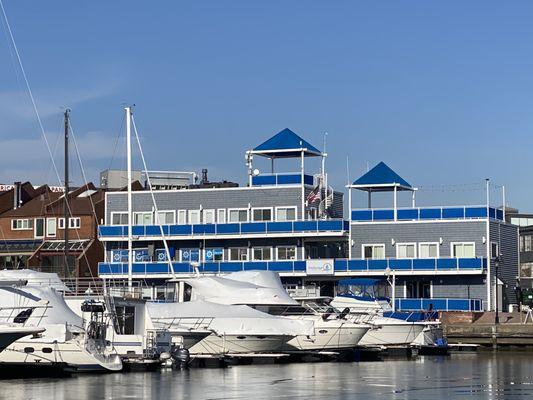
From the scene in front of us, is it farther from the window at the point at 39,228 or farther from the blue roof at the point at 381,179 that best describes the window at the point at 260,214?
the window at the point at 39,228

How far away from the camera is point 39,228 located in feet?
353

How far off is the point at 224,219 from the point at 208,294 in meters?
29.1

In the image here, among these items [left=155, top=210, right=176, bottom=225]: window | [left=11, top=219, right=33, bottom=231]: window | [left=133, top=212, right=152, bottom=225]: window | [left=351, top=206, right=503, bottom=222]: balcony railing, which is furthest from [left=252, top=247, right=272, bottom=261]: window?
[left=11, top=219, right=33, bottom=231]: window

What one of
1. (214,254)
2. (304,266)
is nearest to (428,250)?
(304,266)

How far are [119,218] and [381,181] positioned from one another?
23.0 m

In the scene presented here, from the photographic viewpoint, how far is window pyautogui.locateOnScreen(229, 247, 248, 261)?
95.4m

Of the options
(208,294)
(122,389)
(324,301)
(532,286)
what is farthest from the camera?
(532,286)

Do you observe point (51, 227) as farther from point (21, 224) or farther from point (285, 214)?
point (285, 214)

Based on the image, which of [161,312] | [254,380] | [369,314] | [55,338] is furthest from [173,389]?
[369,314]

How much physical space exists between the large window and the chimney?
837 inches

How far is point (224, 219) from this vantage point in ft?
315

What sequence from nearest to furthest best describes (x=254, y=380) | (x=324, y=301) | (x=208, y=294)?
(x=254, y=380), (x=208, y=294), (x=324, y=301)

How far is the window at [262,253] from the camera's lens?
94.8 m

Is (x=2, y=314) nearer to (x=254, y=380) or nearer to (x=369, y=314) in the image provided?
(x=254, y=380)
